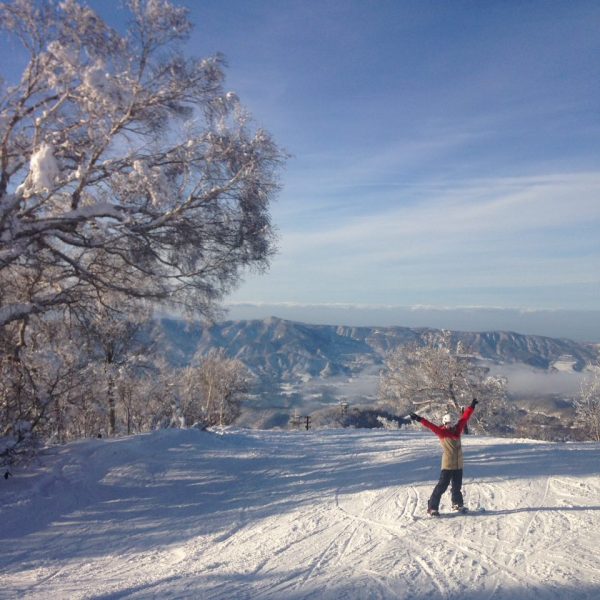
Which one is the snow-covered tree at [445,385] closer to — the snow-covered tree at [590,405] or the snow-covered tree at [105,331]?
the snow-covered tree at [590,405]

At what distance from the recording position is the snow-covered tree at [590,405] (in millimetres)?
29877

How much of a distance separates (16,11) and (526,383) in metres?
41.2

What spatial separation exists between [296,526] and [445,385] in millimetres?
25176

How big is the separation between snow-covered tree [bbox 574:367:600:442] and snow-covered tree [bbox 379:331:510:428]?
4.53 m

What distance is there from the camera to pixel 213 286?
10.2 metres

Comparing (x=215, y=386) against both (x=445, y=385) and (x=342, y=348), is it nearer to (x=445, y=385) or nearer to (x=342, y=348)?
(x=445, y=385)

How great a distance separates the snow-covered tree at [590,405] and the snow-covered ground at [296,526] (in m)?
21.7

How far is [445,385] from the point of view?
3041cm

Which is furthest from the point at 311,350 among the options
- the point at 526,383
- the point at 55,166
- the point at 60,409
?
the point at 55,166

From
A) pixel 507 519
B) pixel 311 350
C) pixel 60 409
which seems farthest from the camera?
pixel 311 350

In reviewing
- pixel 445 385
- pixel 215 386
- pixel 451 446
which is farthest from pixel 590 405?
pixel 451 446

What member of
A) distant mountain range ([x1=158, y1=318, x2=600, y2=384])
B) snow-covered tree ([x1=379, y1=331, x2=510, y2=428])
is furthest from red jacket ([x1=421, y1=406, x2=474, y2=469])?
distant mountain range ([x1=158, y1=318, x2=600, y2=384])

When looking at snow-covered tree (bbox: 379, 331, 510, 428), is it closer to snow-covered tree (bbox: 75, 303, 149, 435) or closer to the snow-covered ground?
the snow-covered ground

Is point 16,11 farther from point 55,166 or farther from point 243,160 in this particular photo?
point 243,160
